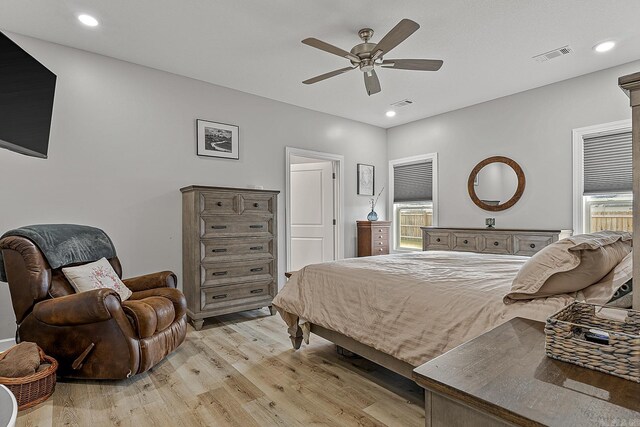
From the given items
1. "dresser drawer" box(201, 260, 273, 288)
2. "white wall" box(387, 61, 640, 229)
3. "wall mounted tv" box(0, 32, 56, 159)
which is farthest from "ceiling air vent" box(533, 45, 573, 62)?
"wall mounted tv" box(0, 32, 56, 159)

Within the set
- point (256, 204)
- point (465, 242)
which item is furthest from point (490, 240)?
point (256, 204)

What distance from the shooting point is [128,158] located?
347cm

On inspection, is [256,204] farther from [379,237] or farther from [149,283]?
[379,237]

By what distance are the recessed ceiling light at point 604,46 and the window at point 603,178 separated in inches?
31.8

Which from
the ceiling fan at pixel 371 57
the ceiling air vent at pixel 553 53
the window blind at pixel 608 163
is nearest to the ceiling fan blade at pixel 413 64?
the ceiling fan at pixel 371 57

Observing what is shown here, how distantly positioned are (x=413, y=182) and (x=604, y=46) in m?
2.93

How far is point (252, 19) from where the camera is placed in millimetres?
2729

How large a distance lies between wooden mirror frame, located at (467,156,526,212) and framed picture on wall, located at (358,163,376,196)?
5.08ft

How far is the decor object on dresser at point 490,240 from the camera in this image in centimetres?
387

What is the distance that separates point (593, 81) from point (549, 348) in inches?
160

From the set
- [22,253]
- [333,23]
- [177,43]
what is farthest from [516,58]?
[22,253]

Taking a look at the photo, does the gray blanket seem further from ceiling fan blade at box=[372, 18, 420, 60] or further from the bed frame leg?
ceiling fan blade at box=[372, 18, 420, 60]

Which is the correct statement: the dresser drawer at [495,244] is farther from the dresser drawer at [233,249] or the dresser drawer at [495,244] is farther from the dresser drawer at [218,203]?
the dresser drawer at [218,203]

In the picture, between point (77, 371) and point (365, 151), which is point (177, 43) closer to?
point (77, 371)
